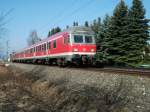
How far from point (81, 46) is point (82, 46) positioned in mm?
107

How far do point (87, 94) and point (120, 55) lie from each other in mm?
23967

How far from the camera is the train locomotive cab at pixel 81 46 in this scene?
19938mm

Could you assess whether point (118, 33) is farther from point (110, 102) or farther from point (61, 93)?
point (110, 102)

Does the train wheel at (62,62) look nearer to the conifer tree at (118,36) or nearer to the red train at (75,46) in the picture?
the red train at (75,46)

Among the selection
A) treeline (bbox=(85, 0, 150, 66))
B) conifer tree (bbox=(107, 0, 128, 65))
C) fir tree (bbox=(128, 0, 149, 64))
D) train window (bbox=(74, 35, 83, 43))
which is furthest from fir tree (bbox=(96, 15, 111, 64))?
train window (bbox=(74, 35, 83, 43))

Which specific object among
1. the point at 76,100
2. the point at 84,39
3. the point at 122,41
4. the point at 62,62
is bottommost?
the point at 76,100

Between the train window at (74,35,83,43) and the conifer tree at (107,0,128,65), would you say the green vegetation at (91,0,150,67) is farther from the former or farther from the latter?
the train window at (74,35,83,43)

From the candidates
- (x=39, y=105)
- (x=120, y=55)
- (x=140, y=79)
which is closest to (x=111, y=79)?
(x=140, y=79)

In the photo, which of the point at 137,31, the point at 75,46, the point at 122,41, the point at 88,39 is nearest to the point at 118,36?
the point at 122,41

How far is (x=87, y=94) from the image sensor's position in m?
9.60

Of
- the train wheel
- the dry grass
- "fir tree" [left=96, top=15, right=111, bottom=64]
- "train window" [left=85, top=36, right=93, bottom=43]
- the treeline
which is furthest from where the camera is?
"fir tree" [left=96, top=15, right=111, bottom=64]

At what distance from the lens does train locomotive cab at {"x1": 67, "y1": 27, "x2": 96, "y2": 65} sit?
19938mm

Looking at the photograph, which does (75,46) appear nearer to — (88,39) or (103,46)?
(88,39)

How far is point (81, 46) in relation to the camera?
66.6ft
